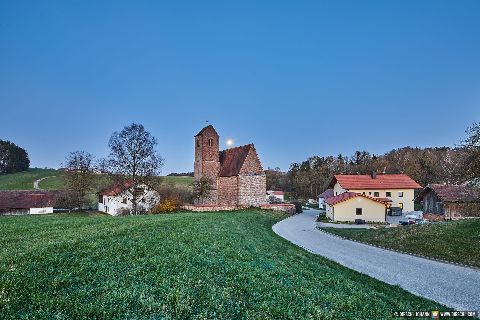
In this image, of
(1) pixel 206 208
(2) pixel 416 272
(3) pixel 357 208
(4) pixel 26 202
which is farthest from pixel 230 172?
(2) pixel 416 272

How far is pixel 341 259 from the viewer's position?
21.3 metres

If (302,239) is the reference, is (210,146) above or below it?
above

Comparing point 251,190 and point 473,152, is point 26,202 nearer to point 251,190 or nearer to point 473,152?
point 251,190

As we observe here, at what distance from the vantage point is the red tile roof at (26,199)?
6397 cm

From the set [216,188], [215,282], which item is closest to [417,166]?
[216,188]

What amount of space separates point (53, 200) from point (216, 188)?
31.5 metres

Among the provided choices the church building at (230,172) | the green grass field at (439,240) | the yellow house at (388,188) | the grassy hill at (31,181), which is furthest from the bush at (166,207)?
the yellow house at (388,188)

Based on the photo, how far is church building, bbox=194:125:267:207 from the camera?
62.6 metres

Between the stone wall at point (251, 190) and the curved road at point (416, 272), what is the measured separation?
3494cm

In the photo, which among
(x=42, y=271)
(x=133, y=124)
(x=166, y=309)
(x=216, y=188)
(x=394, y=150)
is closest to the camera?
(x=166, y=309)

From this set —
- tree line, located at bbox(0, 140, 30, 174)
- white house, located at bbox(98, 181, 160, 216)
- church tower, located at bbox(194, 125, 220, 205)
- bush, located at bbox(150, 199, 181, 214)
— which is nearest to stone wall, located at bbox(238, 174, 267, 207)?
church tower, located at bbox(194, 125, 220, 205)

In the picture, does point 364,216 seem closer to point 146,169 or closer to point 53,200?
point 146,169

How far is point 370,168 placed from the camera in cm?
11831

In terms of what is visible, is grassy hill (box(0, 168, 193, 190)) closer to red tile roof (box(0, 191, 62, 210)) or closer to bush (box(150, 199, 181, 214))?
red tile roof (box(0, 191, 62, 210))
